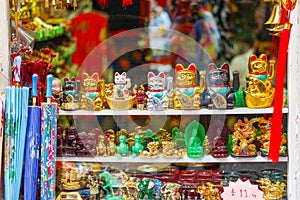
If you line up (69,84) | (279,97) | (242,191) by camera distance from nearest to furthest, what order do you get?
1. (279,97)
2. (242,191)
3. (69,84)

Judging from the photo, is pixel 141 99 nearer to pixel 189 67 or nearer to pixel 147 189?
pixel 189 67

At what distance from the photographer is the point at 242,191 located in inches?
67.0

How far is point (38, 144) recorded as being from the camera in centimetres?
→ 162

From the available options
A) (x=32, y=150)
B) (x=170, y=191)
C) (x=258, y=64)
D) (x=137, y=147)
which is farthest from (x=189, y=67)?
(x=32, y=150)

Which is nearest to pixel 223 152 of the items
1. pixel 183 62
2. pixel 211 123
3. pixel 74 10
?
pixel 211 123

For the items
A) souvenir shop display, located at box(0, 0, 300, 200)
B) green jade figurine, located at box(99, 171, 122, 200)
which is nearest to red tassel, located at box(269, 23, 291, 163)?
souvenir shop display, located at box(0, 0, 300, 200)

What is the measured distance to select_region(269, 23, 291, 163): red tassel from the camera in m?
1.56

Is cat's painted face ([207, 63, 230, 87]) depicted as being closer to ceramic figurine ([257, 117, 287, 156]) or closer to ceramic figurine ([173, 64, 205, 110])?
ceramic figurine ([173, 64, 205, 110])

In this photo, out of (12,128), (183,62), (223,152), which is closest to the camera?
(12,128)

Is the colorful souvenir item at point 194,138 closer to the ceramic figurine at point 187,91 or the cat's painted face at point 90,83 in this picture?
the ceramic figurine at point 187,91

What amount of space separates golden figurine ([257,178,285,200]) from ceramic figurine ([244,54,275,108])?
0.27 m

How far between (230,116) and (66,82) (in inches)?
24.5

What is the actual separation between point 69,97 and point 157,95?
329 millimetres

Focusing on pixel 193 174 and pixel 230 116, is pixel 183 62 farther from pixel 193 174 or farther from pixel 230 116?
pixel 193 174
